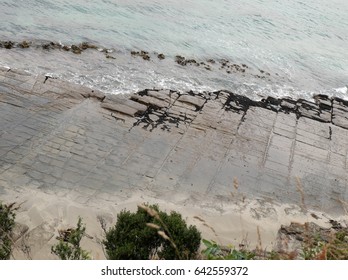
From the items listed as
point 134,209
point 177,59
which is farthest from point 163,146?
point 177,59

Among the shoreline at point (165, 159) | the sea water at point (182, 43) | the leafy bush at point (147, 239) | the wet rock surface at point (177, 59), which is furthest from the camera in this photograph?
the wet rock surface at point (177, 59)

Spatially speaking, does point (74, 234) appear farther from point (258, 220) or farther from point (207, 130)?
point (207, 130)

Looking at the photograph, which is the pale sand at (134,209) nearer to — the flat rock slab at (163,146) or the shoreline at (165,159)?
the shoreline at (165,159)

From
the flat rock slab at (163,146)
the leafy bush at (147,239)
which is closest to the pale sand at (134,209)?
the flat rock slab at (163,146)

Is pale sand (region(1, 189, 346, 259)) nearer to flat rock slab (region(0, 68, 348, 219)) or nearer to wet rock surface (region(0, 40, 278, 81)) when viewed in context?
flat rock slab (region(0, 68, 348, 219))

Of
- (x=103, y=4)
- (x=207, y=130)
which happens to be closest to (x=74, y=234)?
(x=207, y=130)

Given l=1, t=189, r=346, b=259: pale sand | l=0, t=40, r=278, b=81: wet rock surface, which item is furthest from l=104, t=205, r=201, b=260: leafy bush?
l=0, t=40, r=278, b=81: wet rock surface
